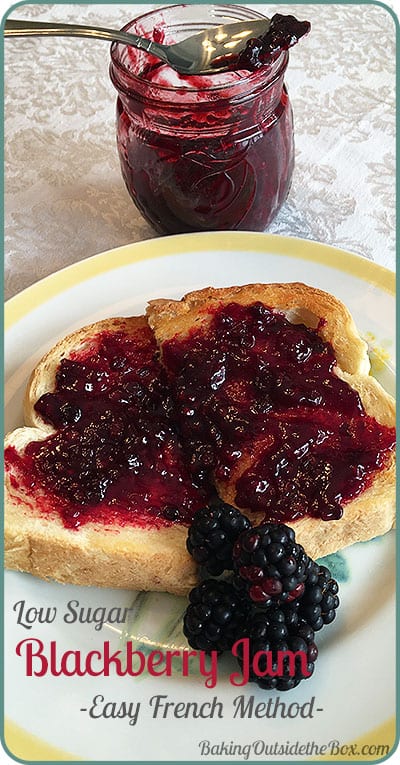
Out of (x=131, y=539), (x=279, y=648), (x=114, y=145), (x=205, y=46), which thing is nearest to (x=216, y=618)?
(x=279, y=648)

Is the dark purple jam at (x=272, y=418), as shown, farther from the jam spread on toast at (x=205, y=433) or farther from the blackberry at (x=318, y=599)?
the blackberry at (x=318, y=599)

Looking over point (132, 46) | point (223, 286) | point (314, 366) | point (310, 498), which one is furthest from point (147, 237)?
point (310, 498)

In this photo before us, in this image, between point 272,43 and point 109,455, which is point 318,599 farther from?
point 272,43

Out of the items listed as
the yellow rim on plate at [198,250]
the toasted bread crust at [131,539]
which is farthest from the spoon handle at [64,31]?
the toasted bread crust at [131,539]

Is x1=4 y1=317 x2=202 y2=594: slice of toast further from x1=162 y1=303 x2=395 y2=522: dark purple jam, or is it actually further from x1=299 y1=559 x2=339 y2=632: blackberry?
x1=299 y1=559 x2=339 y2=632: blackberry

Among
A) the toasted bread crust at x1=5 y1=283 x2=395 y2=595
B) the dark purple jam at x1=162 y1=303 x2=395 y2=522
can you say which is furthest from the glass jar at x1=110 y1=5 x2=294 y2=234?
the toasted bread crust at x1=5 y1=283 x2=395 y2=595

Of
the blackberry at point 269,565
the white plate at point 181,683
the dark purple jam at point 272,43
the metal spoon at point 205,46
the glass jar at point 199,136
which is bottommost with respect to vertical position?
the white plate at point 181,683
